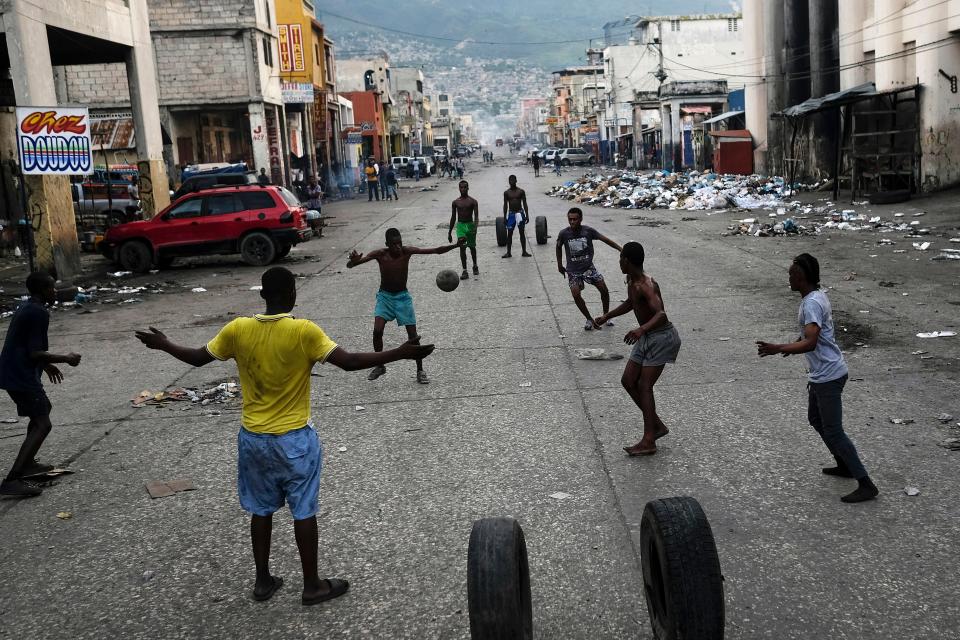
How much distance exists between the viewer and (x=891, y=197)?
26266mm

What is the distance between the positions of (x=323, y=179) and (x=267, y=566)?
50004 millimetres

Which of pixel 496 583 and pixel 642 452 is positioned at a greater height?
pixel 496 583

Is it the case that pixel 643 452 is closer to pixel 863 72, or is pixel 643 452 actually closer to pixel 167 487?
pixel 167 487

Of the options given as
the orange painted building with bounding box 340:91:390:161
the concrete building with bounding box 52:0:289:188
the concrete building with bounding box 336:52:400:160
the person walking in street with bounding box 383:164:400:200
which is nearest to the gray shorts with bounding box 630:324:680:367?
the concrete building with bounding box 52:0:289:188

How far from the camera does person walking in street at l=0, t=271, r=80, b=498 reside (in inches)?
257

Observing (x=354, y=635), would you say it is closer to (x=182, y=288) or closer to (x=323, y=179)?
(x=182, y=288)

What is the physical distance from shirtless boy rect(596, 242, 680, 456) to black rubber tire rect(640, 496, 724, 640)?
8.54ft

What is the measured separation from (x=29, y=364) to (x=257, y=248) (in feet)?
45.7

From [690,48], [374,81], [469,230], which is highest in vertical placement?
[690,48]

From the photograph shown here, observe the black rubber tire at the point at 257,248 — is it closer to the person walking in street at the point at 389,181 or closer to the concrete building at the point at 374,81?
the person walking in street at the point at 389,181

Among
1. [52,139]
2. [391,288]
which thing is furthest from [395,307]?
[52,139]

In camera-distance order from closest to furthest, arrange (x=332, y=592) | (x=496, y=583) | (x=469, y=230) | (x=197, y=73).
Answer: (x=496, y=583) → (x=332, y=592) → (x=469, y=230) → (x=197, y=73)

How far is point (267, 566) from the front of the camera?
15.8ft

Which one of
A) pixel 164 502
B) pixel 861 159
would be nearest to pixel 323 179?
pixel 861 159
